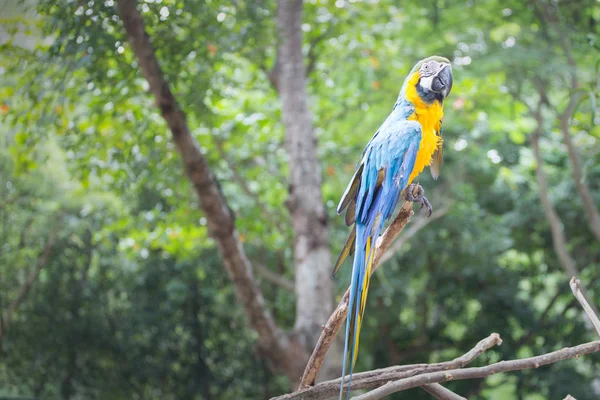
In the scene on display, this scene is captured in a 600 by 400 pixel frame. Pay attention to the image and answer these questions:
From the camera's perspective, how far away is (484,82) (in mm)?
3473

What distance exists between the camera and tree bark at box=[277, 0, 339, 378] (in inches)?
114

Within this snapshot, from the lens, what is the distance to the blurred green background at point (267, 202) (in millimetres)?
2639

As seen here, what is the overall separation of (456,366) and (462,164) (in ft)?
8.91

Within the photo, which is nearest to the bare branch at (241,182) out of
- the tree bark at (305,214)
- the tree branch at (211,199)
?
the tree bark at (305,214)

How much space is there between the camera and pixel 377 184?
1219mm

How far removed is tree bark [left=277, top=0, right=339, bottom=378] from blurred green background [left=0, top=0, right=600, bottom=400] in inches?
6.8

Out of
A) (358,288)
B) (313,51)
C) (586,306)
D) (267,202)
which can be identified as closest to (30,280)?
(267,202)

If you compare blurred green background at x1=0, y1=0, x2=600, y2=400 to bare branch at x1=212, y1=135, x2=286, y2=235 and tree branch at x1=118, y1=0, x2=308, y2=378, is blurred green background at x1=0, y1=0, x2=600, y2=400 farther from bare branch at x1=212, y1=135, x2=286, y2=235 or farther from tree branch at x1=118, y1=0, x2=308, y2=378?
tree branch at x1=118, y1=0, x2=308, y2=378

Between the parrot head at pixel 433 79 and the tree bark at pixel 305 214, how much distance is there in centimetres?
159

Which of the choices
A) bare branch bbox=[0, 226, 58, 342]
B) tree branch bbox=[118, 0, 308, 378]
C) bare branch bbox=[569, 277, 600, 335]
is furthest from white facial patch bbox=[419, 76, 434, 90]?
bare branch bbox=[0, 226, 58, 342]

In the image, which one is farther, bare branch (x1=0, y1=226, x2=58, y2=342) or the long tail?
A: bare branch (x1=0, y1=226, x2=58, y2=342)

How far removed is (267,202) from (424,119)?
2.59 meters

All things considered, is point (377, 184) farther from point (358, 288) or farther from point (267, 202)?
point (267, 202)

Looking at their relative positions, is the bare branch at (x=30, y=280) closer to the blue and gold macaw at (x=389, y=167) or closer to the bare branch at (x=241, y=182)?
the bare branch at (x=241, y=182)
